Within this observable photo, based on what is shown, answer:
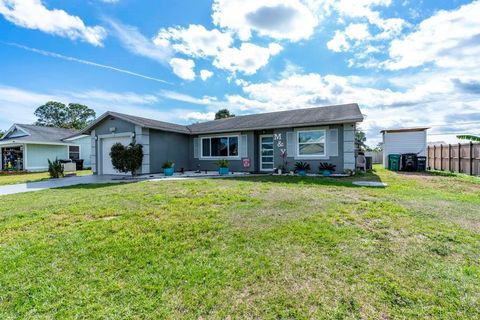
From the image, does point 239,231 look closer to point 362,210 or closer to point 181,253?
point 181,253

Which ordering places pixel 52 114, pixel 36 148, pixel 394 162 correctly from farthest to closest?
pixel 52 114 < pixel 36 148 < pixel 394 162

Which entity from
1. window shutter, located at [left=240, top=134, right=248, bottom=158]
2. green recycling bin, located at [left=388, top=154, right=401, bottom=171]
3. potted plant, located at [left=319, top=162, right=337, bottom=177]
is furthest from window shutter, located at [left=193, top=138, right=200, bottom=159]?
green recycling bin, located at [left=388, top=154, right=401, bottom=171]

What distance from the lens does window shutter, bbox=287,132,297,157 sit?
12.4 m

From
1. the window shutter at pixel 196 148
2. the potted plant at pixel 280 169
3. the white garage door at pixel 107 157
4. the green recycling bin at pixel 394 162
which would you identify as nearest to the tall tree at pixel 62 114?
the white garage door at pixel 107 157

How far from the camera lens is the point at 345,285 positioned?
2461mm

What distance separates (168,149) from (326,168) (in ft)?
28.9

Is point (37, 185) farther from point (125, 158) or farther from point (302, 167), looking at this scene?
point (302, 167)

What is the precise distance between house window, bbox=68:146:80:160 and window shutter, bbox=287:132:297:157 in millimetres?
20744

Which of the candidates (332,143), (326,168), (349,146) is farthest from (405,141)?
(326,168)

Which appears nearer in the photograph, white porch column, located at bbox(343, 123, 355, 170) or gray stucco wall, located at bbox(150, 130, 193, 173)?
white porch column, located at bbox(343, 123, 355, 170)

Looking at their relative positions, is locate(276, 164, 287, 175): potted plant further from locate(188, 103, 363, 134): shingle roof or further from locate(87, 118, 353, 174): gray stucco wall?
locate(188, 103, 363, 134): shingle roof

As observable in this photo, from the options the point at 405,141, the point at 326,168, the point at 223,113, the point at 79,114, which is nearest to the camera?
the point at 326,168

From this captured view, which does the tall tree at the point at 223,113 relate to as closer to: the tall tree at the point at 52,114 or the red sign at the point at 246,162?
the red sign at the point at 246,162

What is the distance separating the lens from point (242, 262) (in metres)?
2.92
